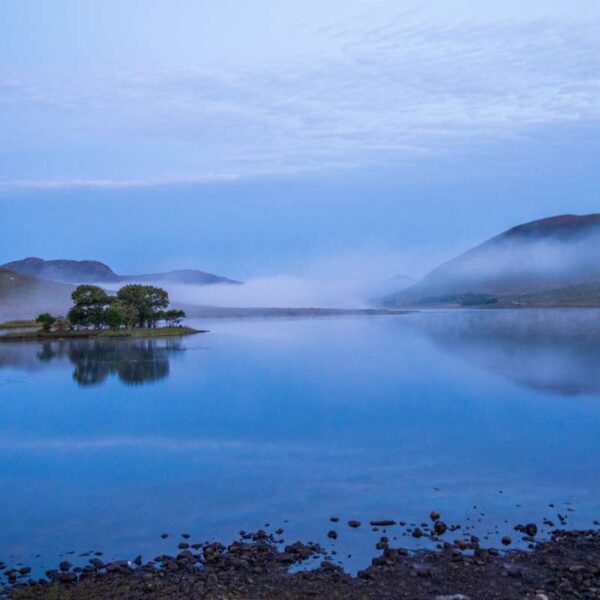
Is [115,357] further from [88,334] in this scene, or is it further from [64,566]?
[64,566]

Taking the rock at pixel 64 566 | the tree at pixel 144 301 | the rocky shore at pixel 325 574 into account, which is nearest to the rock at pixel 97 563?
the rocky shore at pixel 325 574

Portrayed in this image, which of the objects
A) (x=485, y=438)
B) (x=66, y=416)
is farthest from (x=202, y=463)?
(x=66, y=416)

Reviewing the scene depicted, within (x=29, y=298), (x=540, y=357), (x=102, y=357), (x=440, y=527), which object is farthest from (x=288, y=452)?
(x=29, y=298)

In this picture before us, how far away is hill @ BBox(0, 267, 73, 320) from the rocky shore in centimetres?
14206

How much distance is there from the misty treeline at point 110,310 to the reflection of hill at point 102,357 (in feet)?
25.4

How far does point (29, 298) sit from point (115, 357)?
5608 inches

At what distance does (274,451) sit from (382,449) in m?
2.95

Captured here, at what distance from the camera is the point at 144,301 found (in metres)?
86.0

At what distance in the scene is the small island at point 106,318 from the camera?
78.1 metres

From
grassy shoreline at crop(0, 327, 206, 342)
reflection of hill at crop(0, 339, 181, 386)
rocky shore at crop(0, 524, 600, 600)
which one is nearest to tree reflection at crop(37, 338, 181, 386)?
reflection of hill at crop(0, 339, 181, 386)

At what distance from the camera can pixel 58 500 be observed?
14477mm

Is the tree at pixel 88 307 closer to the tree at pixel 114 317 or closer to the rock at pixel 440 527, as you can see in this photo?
the tree at pixel 114 317

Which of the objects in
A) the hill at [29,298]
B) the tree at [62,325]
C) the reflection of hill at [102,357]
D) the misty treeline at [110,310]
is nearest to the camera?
the reflection of hill at [102,357]

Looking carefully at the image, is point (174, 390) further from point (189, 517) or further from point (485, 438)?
point (189, 517)
